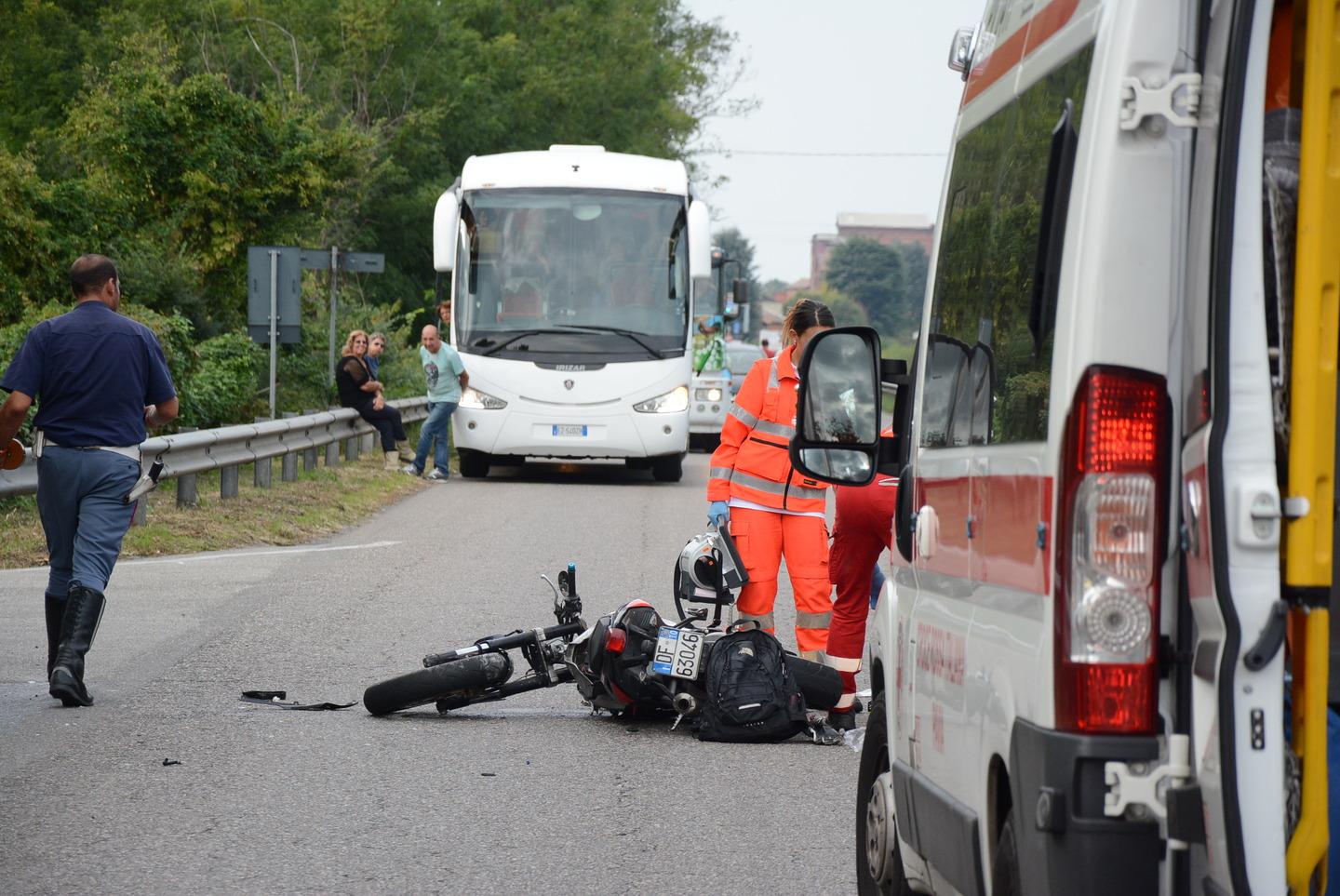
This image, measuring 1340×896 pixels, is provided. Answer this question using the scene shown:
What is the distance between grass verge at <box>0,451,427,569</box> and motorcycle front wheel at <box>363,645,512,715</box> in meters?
5.90

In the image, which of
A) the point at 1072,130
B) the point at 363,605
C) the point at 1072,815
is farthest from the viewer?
the point at 363,605

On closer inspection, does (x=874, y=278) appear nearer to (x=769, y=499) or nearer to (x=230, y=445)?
(x=230, y=445)

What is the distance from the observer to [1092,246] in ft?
10.4

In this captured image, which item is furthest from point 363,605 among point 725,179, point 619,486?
point 725,179

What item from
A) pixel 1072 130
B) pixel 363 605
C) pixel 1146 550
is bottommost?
pixel 363 605

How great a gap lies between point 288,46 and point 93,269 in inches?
1489

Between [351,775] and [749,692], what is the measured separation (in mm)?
1621

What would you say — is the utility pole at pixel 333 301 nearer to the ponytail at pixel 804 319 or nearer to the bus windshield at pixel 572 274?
the bus windshield at pixel 572 274

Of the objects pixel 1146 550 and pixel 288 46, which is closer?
pixel 1146 550

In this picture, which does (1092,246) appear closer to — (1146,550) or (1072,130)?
(1072,130)

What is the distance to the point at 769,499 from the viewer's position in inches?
335

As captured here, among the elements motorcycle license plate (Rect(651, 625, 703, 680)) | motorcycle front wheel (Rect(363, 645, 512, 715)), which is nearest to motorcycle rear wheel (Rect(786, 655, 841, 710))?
motorcycle license plate (Rect(651, 625, 703, 680))

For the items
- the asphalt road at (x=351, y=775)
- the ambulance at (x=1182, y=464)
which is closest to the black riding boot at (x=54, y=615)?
the asphalt road at (x=351, y=775)

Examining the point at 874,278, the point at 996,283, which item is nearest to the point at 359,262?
the point at 996,283
